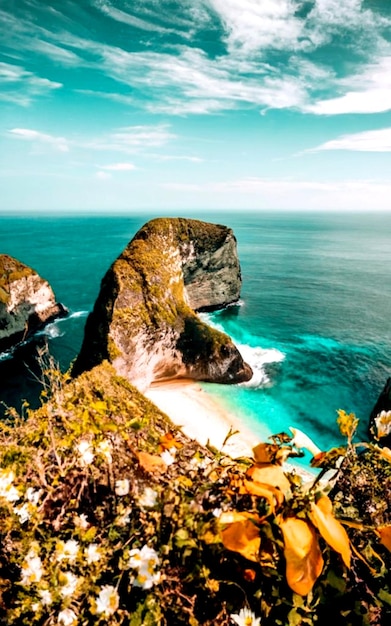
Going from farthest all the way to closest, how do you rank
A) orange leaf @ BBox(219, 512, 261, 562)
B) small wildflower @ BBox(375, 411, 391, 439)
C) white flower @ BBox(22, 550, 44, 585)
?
small wildflower @ BBox(375, 411, 391, 439) → white flower @ BBox(22, 550, 44, 585) → orange leaf @ BBox(219, 512, 261, 562)

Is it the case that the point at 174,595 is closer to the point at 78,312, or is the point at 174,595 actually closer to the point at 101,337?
the point at 101,337

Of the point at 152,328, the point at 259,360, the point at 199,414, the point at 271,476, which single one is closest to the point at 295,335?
the point at 259,360

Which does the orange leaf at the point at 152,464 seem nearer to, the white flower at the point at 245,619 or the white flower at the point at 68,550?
the white flower at the point at 68,550

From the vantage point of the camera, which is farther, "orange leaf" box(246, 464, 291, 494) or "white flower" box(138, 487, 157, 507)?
"white flower" box(138, 487, 157, 507)

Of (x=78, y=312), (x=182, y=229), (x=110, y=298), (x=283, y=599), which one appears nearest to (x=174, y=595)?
(x=283, y=599)

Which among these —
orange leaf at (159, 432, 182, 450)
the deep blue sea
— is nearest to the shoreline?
the deep blue sea

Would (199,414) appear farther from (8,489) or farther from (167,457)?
(8,489)

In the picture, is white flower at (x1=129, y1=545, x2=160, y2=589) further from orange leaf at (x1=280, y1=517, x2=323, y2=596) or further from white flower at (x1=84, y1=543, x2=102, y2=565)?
orange leaf at (x1=280, y1=517, x2=323, y2=596)
